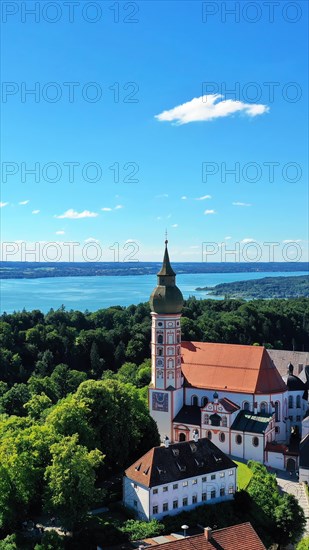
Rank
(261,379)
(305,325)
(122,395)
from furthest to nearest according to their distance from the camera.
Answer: (305,325) → (261,379) → (122,395)

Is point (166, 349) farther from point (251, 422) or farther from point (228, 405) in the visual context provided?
point (251, 422)

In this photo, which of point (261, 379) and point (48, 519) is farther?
point (261, 379)

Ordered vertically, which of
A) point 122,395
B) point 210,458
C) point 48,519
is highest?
point 122,395

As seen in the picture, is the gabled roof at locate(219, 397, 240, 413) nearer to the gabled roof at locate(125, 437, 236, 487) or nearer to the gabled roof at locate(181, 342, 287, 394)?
the gabled roof at locate(181, 342, 287, 394)

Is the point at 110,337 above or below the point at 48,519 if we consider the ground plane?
above

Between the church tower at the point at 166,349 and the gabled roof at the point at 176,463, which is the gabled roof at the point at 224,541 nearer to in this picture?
the gabled roof at the point at 176,463

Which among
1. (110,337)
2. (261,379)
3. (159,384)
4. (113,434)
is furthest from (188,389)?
(110,337)

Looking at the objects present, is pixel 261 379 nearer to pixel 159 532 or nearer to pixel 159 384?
pixel 159 384
